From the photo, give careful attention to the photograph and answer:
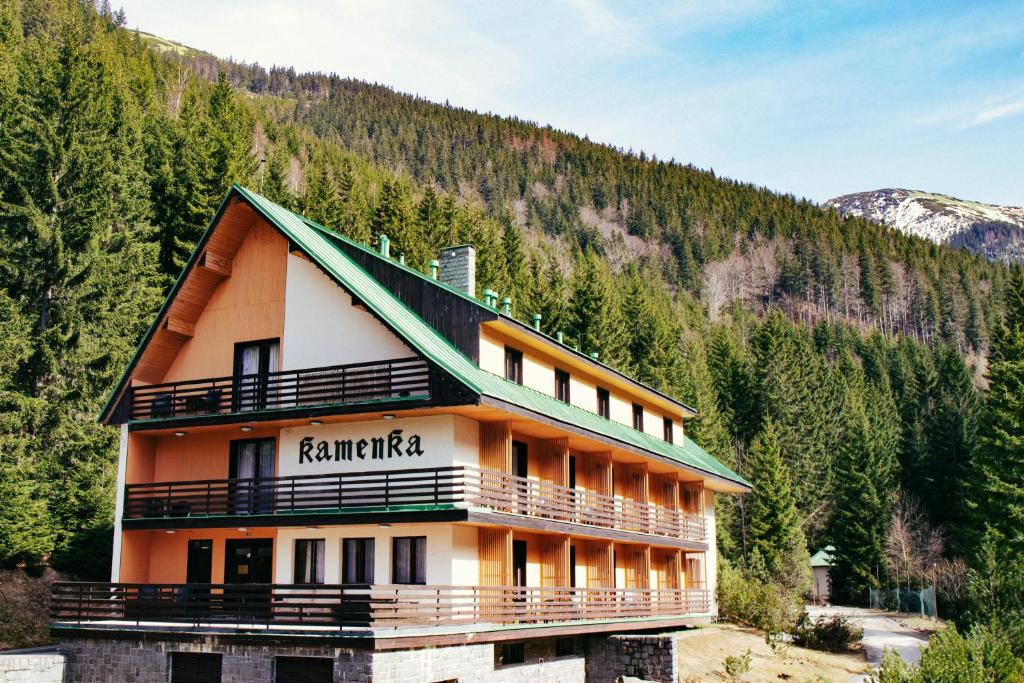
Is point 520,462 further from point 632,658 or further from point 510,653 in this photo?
point 632,658

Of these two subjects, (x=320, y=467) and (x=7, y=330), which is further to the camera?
(x=7, y=330)

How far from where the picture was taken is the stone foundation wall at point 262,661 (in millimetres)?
20438

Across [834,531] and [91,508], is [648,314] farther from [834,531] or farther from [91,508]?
[91,508]

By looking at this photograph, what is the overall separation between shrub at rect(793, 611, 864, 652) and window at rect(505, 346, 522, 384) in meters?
22.9

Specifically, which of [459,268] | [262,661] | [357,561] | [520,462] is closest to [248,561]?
[357,561]

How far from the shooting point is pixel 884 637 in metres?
52.1

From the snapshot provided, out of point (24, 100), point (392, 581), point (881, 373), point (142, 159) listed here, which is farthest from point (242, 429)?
point (881, 373)

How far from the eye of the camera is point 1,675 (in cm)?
2300

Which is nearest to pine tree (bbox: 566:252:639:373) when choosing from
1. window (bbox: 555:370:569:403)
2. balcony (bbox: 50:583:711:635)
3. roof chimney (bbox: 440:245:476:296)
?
window (bbox: 555:370:569:403)

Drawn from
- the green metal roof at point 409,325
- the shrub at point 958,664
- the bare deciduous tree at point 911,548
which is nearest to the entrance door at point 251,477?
the green metal roof at point 409,325

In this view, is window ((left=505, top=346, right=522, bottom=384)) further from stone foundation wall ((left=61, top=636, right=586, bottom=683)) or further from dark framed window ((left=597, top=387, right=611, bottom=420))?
stone foundation wall ((left=61, top=636, right=586, bottom=683))

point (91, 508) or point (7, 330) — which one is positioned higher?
point (7, 330)

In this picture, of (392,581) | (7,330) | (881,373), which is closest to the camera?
(392,581)

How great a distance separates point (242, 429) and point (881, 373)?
109 metres
